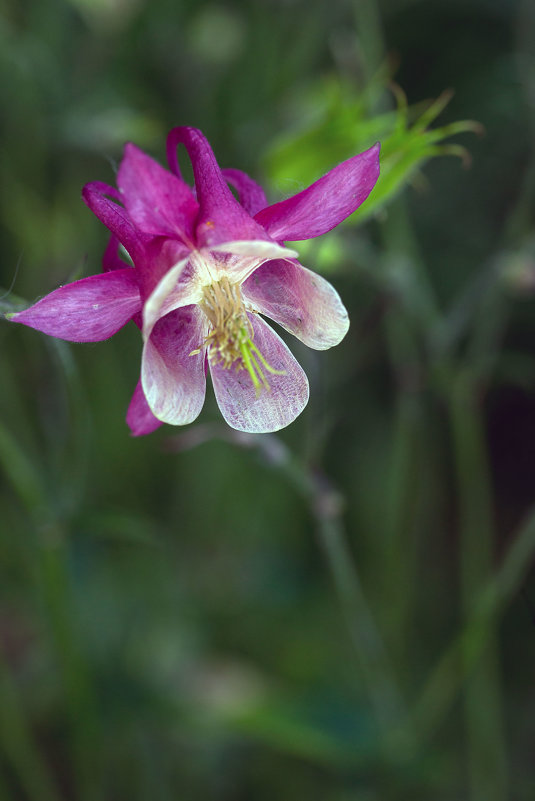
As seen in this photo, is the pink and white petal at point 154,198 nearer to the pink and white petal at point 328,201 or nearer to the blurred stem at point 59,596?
the pink and white petal at point 328,201

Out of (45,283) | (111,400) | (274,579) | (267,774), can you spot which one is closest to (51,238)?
(45,283)

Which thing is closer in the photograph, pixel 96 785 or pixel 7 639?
pixel 96 785

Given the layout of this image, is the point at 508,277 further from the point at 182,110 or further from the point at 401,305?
the point at 182,110

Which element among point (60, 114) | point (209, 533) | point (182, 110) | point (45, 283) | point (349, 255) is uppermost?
point (60, 114)

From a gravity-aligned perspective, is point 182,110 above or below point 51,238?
above

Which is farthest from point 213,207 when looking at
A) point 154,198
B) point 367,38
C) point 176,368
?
point 367,38
